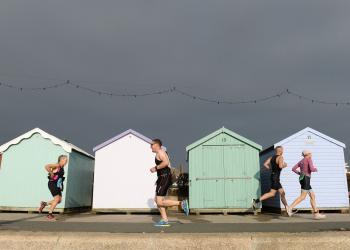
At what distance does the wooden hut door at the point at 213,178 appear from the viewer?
12.5 m

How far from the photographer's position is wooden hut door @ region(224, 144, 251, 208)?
12.4 m

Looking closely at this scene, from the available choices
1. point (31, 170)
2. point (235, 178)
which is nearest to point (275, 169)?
point (235, 178)

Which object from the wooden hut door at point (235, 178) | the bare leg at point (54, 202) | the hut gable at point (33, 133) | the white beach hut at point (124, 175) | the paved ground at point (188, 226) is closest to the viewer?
the paved ground at point (188, 226)

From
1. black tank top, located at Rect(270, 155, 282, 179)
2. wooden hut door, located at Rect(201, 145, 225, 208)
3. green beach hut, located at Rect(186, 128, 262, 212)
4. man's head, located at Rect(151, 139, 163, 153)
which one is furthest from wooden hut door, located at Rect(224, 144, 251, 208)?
man's head, located at Rect(151, 139, 163, 153)

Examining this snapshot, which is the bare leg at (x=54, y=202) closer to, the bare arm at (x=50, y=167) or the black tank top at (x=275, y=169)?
the bare arm at (x=50, y=167)

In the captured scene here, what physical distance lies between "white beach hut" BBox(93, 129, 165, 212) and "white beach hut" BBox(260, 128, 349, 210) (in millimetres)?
4862

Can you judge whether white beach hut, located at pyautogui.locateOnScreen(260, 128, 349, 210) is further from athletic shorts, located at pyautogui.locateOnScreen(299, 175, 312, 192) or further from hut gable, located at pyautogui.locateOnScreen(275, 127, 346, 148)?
athletic shorts, located at pyautogui.locateOnScreen(299, 175, 312, 192)

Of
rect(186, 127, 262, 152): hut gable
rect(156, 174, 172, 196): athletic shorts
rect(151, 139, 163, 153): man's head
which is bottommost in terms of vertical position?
rect(156, 174, 172, 196): athletic shorts

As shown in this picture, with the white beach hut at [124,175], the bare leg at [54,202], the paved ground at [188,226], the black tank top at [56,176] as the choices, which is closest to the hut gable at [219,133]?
the white beach hut at [124,175]

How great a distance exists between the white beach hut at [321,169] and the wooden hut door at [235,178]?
4.70 ft

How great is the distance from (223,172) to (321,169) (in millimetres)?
3728

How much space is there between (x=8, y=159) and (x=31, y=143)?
107cm

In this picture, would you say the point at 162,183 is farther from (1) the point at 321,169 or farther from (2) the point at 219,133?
(1) the point at 321,169

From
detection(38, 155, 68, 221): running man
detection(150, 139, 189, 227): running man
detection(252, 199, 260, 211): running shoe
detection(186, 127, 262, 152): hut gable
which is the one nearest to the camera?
detection(150, 139, 189, 227): running man
